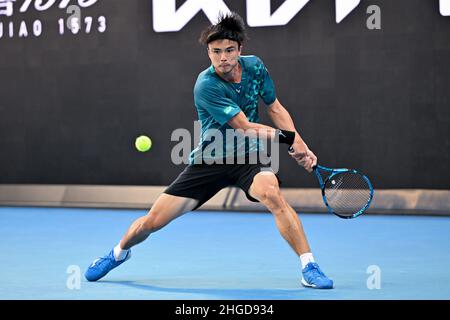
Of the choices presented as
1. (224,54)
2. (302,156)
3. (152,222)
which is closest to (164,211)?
(152,222)

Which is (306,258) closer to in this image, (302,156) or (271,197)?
(271,197)

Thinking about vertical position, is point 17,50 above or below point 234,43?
Result: above

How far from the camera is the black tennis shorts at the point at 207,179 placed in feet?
18.1

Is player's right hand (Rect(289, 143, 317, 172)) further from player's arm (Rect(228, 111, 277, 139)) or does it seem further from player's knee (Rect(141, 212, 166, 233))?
player's knee (Rect(141, 212, 166, 233))

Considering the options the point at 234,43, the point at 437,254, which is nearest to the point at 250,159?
the point at 234,43

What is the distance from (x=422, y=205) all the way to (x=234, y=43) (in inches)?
185

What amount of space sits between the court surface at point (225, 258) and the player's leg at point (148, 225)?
0.09 m

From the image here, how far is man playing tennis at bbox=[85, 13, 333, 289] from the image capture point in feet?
17.5

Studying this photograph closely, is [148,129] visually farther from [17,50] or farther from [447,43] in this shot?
[447,43]

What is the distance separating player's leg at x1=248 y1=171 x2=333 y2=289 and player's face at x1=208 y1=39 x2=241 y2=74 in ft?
2.19

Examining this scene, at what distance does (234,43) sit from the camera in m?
5.36

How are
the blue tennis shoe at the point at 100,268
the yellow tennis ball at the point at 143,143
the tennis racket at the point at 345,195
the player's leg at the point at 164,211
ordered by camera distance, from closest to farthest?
the player's leg at the point at 164,211, the blue tennis shoe at the point at 100,268, the tennis racket at the point at 345,195, the yellow tennis ball at the point at 143,143

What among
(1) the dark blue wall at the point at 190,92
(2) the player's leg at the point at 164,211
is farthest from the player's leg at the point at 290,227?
(1) the dark blue wall at the point at 190,92

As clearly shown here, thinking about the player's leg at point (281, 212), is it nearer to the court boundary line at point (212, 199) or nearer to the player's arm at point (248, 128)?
the player's arm at point (248, 128)
